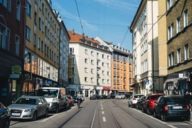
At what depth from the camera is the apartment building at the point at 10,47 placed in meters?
33.3

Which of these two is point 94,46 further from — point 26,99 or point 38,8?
point 26,99

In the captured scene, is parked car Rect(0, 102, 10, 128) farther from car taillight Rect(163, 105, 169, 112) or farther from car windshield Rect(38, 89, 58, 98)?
car windshield Rect(38, 89, 58, 98)

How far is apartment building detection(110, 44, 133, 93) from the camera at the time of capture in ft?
413

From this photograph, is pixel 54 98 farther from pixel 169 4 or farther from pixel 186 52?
pixel 169 4

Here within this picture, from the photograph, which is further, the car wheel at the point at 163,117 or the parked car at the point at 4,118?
the car wheel at the point at 163,117

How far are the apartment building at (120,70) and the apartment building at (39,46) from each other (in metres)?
55.7

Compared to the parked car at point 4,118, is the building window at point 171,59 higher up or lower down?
higher up

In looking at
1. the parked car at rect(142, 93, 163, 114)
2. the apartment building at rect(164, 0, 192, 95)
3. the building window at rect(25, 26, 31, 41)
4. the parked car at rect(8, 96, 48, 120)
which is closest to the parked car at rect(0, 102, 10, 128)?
the parked car at rect(8, 96, 48, 120)

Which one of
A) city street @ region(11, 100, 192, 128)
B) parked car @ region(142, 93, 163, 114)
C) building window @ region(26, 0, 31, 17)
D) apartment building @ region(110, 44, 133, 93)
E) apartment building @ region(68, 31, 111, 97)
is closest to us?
city street @ region(11, 100, 192, 128)

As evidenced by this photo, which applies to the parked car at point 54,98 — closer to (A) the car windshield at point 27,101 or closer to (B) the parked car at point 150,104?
(B) the parked car at point 150,104

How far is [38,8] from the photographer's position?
51.8 m

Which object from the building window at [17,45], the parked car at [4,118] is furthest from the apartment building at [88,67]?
the parked car at [4,118]

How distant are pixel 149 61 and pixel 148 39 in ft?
10.5

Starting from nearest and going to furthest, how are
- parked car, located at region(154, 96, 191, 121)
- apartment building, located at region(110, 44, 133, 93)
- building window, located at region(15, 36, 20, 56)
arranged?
parked car, located at region(154, 96, 191, 121)
building window, located at region(15, 36, 20, 56)
apartment building, located at region(110, 44, 133, 93)
